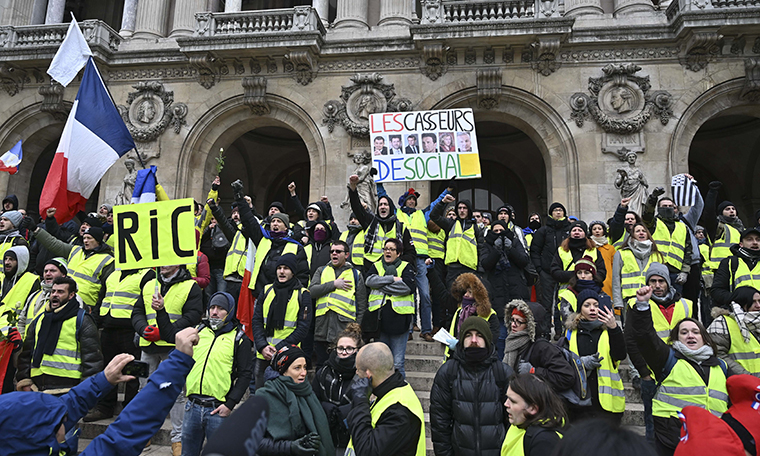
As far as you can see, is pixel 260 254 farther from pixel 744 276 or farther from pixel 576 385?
pixel 744 276

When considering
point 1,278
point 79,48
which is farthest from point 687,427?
point 79,48

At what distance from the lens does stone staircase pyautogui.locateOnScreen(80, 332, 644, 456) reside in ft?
17.8

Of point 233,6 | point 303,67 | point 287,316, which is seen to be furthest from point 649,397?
point 233,6

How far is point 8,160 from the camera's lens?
34.0 ft

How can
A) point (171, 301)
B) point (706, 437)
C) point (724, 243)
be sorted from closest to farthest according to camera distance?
point (706, 437), point (171, 301), point (724, 243)

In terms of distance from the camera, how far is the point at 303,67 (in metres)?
14.1

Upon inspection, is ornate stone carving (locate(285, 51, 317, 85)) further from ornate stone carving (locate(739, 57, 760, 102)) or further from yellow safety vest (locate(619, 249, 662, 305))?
ornate stone carving (locate(739, 57, 760, 102))

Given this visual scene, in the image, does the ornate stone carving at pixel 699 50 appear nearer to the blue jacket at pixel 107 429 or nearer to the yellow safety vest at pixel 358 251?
the yellow safety vest at pixel 358 251

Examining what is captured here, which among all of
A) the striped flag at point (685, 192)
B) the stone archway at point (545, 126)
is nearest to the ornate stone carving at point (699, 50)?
the stone archway at point (545, 126)

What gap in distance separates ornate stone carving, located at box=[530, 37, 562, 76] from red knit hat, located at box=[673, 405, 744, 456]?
12.4 meters

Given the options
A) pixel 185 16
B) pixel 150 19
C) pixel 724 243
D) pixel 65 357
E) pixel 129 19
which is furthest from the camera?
pixel 129 19

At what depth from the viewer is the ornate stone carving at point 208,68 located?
1413 cm

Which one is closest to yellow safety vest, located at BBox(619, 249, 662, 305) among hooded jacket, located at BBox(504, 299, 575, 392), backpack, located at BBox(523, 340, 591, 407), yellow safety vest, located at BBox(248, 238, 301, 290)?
backpack, located at BBox(523, 340, 591, 407)

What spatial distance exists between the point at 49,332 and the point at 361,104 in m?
10.0
